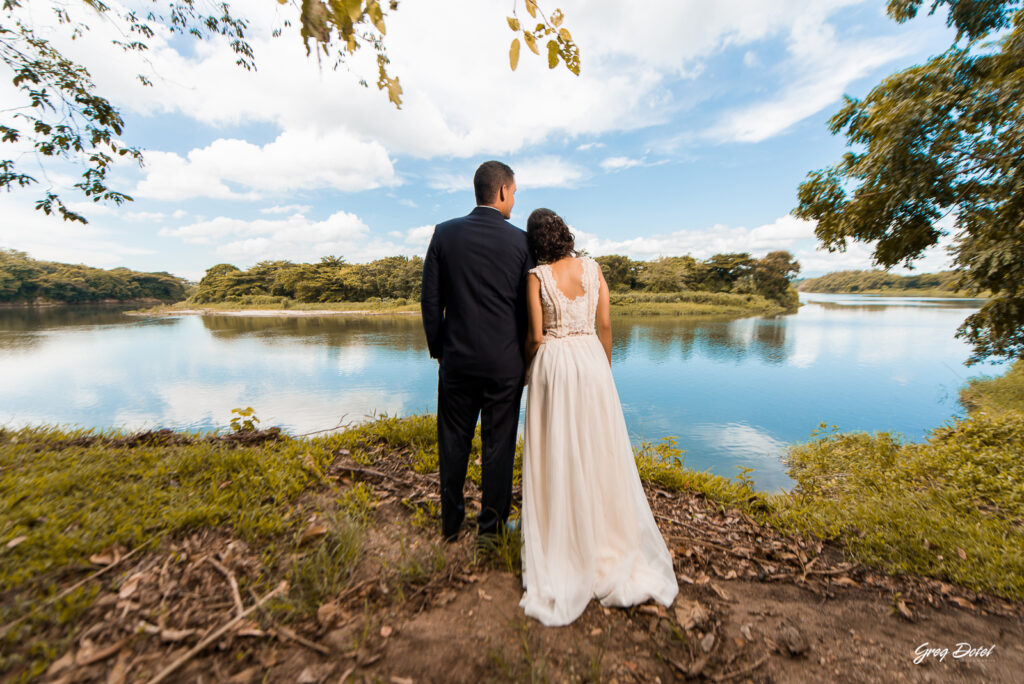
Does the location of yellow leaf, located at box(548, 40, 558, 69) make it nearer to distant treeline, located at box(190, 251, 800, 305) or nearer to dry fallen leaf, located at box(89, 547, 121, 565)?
dry fallen leaf, located at box(89, 547, 121, 565)

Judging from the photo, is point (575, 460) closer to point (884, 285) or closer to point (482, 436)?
point (482, 436)

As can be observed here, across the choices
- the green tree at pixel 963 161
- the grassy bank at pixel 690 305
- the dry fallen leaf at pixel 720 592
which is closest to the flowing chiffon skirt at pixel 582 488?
the dry fallen leaf at pixel 720 592

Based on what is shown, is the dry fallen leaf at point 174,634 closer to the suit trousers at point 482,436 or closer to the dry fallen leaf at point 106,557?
the dry fallen leaf at point 106,557

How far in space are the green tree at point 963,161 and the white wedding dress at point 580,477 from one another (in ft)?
19.0

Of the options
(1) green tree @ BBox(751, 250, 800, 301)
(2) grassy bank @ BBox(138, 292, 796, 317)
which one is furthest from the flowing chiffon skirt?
(1) green tree @ BBox(751, 250, 800, 301)

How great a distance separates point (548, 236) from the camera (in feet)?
7.41

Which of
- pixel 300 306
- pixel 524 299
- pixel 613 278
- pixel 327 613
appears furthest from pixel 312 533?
pixel 300 306

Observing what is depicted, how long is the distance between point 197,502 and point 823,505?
469 cm

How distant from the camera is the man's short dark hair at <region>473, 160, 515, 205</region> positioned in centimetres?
225

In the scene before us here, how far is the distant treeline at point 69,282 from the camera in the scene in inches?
1700

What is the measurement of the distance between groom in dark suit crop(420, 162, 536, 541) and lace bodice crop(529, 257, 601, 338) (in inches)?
5.3

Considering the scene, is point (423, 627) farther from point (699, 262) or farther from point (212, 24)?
point (699, 262)

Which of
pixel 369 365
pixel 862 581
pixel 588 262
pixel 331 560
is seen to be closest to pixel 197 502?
pixel 331 560

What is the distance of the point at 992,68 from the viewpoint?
16.4ft
